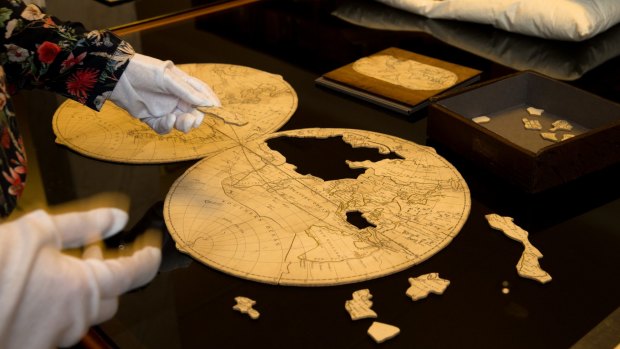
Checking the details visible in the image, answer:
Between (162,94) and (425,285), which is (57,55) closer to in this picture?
(162,94)

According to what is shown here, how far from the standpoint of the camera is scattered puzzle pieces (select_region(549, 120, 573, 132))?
126cm

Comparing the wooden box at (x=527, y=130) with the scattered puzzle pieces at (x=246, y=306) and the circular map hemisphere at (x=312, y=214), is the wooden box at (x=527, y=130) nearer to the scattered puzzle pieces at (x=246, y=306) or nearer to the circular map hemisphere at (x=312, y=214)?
the circular map hemisphere at (x=312, y=214)

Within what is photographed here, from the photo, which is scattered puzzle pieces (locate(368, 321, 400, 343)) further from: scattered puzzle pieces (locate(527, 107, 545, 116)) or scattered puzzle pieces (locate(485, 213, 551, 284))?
scattered puzzle pieces (locate(527, 107, 545, 116))

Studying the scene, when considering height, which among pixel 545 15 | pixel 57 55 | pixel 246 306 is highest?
pixel 57 55

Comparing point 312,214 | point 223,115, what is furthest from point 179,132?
point 312,214

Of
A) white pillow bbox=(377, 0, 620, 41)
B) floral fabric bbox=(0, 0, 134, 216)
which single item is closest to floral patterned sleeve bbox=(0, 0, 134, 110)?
floral fabric bbox=(0, 0, 134, 216)

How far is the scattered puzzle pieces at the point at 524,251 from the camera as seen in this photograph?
91cm

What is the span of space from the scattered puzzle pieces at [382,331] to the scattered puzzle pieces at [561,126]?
0.62m

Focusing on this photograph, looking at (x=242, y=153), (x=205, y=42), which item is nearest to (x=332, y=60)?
(x=205, y=42)

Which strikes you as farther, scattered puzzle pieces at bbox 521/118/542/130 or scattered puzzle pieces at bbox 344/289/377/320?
scattered puzzle pieces at bbox 521/118/542/130

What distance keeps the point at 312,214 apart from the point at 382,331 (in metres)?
0.27

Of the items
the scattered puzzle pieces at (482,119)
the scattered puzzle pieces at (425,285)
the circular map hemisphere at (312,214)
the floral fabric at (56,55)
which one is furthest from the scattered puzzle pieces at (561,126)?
the floral fabric at (56,55)

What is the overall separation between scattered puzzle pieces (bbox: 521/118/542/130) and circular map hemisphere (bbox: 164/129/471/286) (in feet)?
0.67

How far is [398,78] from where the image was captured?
1504mm
